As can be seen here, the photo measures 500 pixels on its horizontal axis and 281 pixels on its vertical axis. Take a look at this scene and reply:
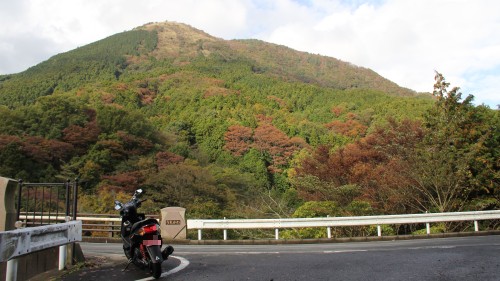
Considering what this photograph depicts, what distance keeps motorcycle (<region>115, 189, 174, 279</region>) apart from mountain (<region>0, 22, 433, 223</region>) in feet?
46.5

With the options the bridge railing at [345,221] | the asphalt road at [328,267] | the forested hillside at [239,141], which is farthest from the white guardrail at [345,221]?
the asphalt road at [328,267]

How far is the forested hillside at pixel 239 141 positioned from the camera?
1891 cm

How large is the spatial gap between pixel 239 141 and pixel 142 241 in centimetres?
5417

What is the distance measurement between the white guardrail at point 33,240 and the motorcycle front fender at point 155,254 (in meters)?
1.31

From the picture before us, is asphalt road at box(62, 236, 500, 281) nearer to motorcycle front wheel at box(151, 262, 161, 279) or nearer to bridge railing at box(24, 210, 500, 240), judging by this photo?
motorcycle front wheel at box(151, 262, 161, 279)

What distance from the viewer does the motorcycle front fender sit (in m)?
5.81

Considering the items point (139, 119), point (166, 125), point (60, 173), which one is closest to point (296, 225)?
point (60, 173)

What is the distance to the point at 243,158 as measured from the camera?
5853cm

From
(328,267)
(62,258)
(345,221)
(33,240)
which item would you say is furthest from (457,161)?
(33,240)

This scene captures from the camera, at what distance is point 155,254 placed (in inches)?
232

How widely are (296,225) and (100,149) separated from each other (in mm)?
32656

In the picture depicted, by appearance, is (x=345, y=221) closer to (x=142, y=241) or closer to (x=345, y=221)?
(x=345, y=221)

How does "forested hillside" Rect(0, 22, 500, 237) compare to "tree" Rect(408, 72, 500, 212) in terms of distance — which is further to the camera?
"forested hillside" Rect(0, 22, 500, 237)

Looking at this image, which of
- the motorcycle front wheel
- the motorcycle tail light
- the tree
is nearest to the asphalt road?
the motorcycle front wheel
